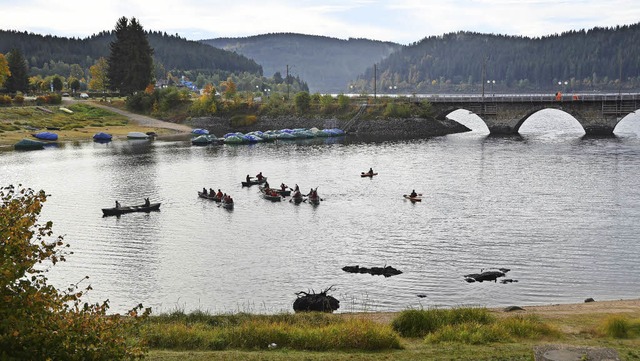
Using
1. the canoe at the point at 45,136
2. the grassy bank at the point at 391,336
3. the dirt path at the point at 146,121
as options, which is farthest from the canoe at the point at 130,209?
the dirt path at the point at 146,121

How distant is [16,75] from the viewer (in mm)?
181500

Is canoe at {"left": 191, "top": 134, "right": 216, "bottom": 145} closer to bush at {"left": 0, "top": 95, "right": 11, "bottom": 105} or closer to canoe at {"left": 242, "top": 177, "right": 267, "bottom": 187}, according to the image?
bush at {"left": 0, "top": 95, "right": 11, "bottom": 105}

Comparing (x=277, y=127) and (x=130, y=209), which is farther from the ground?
(x=277, y=127)

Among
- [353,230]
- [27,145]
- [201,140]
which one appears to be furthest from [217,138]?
[353,230]

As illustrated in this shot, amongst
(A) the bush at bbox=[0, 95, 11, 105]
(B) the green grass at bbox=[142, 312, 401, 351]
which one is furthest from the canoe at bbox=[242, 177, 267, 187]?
(A) the bush at bbox=[0, 95, 11, 105]

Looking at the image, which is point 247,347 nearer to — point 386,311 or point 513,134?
point 386,311

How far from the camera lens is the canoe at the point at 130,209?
209 feet

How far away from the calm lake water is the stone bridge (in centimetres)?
3976

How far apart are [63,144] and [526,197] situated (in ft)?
317

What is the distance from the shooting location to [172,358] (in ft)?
80.3

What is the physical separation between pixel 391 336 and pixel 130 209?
1738 inches

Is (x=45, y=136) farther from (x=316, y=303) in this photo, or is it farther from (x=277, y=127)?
(x=316, y=303)

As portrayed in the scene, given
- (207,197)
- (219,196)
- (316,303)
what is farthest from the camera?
(207,197)

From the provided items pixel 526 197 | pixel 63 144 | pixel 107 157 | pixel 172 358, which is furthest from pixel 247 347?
pixel 63 144
